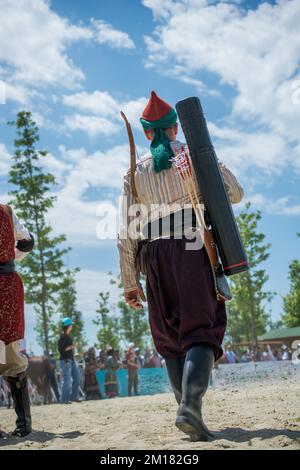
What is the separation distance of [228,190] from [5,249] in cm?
199

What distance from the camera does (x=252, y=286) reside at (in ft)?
110

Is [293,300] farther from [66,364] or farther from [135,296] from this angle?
[135,296]

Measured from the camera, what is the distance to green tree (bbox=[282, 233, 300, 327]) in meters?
43.1

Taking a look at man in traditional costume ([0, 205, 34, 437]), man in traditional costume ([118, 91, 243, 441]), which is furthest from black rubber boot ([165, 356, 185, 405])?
man in traditional costume ([0, 205, 34, 437])

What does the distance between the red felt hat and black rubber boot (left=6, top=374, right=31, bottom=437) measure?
2.38 meters

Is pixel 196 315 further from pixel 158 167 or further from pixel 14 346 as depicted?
pixel 14 346

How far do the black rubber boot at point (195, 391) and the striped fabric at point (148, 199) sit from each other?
76cm

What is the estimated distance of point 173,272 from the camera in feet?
11.1

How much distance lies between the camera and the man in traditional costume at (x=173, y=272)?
122 inches

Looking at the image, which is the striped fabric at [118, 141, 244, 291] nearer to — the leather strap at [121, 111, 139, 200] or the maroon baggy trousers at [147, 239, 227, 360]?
the leather strap at [121, 111, 139, 200]

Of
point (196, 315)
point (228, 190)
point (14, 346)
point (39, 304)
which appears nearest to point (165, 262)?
point (196, 315)

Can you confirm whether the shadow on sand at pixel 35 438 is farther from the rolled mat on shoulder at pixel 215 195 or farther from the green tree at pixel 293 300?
the green tree at pixel 293 300

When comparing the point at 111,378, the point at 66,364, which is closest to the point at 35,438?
the point at 66,364

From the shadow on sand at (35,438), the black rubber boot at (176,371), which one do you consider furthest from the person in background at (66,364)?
the black rubber boot at (176,371)
